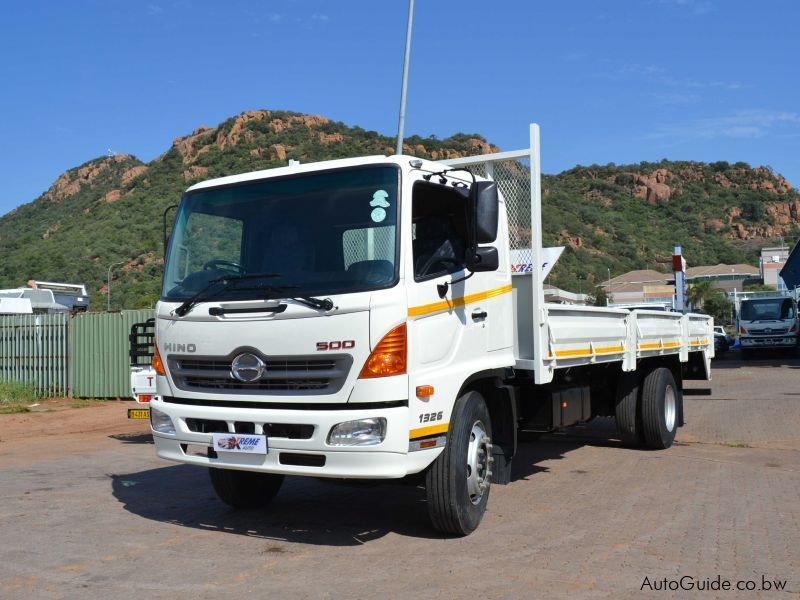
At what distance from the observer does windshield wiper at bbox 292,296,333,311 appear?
5.03 metres

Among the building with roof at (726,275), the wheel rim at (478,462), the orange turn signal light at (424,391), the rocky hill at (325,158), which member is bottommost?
the wheel rim at (478,462)

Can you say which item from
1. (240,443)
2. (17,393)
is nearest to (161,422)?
(240,443)

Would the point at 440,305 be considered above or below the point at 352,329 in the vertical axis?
above

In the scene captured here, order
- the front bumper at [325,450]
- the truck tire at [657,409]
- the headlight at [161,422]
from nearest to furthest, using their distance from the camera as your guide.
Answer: the front bumper at [325,450] → the headlight at [161,422] → the truck tire at [657,409]

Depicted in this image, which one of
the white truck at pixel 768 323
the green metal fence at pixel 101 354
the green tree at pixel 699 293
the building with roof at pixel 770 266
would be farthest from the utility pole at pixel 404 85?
the building with roof at pixel 770 266

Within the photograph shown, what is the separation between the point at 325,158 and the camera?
5162 centimetres

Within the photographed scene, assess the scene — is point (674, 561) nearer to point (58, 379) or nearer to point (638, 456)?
point (638, 456)

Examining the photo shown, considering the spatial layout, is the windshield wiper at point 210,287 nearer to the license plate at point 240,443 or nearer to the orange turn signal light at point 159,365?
the orange turn signal light at point 159,365

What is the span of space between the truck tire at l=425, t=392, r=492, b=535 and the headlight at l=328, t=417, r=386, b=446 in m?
0.72

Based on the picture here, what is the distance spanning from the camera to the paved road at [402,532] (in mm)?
4762

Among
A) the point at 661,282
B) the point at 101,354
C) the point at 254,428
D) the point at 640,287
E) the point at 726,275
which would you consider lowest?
the point at 101,354

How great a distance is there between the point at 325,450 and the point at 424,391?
742mm

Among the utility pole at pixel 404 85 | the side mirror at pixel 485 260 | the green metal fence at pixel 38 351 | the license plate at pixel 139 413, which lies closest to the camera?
the side mirror at pixel 485 260

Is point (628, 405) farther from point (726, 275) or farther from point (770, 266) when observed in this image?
point (726, 275)
